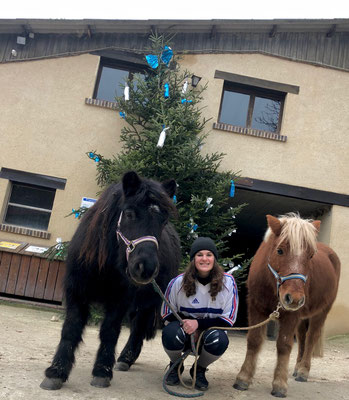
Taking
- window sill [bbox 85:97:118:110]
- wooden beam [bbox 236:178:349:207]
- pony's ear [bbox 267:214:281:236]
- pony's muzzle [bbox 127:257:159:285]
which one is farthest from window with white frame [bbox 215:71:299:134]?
pony's muzzle [bbox 127:257:159:285]

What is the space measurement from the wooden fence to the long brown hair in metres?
5.43

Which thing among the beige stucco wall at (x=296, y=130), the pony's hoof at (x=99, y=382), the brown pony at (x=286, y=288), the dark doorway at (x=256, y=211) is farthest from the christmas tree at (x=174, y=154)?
the pony's hoof at (x=99, y=382)

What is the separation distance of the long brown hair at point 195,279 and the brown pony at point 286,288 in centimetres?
50

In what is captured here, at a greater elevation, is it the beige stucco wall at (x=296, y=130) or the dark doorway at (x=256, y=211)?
the beige stucco wall at (x=296, y=130)

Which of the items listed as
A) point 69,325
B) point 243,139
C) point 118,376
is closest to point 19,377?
point 69,325

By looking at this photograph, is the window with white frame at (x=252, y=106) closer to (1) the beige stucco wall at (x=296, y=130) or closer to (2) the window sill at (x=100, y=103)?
(1) the beige stucco wall at (x=296, y=130)

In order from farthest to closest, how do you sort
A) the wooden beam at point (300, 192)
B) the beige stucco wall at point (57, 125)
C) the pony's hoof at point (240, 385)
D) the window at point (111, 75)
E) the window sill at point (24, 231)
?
the window at point (111, 75)
the wooden beam at point (300, 192)
the beige stucco wall at point (57, 125)
the window sill at point (24, 231)
the pony's hoof at point (240, 385)

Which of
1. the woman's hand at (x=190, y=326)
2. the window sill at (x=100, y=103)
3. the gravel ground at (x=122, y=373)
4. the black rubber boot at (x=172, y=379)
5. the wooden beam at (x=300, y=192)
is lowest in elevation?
the gravel ground at (x=122, y=373)

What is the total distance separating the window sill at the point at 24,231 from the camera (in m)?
8.45

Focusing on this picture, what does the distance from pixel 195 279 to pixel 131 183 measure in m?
1.03

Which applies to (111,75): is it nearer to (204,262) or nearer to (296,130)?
(296,130)

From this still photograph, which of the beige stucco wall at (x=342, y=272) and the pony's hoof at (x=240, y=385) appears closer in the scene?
the pony's hoof at (x=240, y=385)

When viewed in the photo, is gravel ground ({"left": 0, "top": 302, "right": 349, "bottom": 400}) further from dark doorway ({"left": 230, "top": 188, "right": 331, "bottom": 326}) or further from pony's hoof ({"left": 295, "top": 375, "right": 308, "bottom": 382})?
dark doorway ({"left": 230, "top": 188, "right": 331, "bottom": 326})

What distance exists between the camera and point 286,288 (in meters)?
3.22
